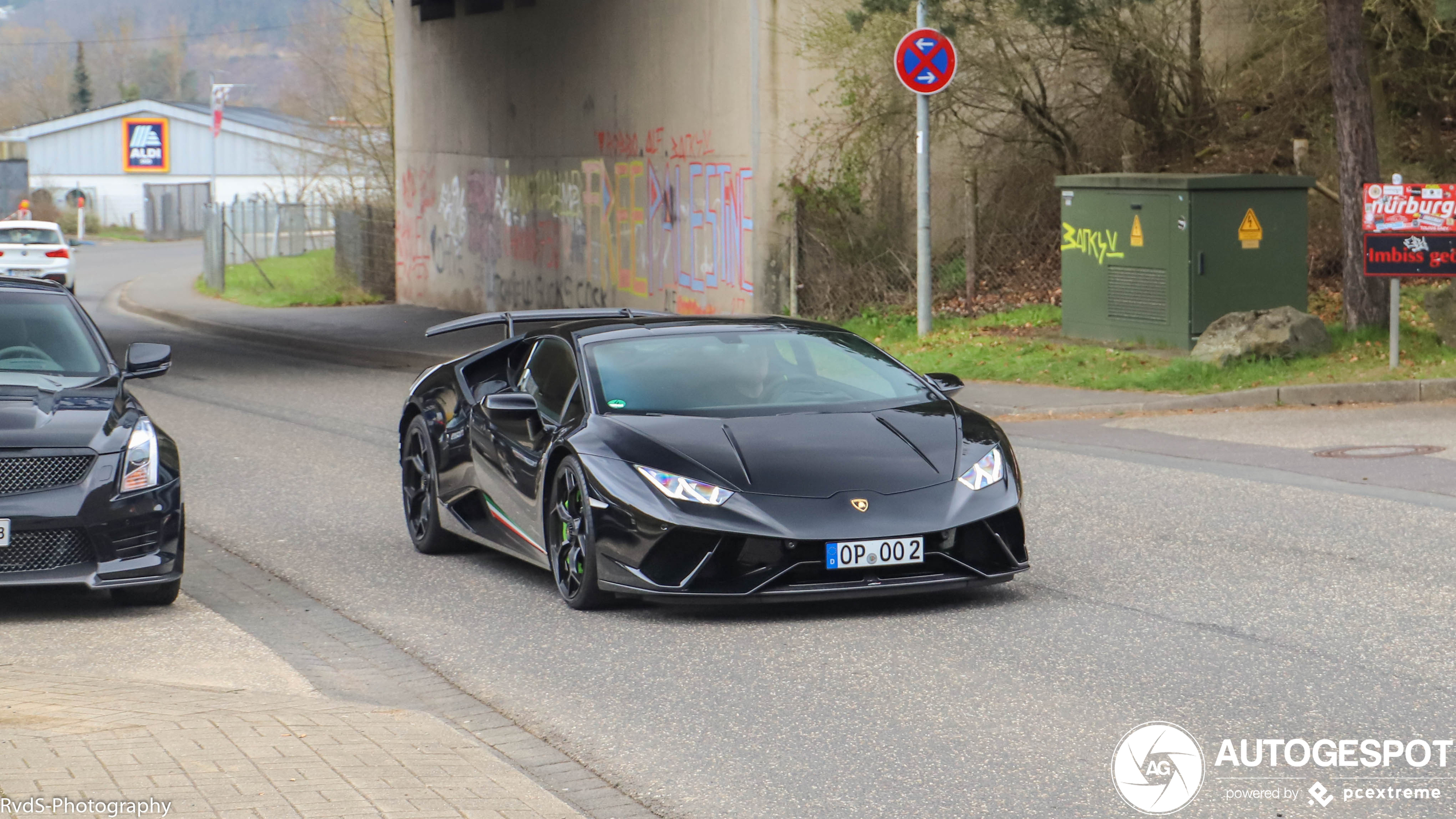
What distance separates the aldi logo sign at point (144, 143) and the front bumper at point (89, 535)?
289ft

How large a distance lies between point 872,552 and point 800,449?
590 millimetres

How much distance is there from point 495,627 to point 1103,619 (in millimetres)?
2543

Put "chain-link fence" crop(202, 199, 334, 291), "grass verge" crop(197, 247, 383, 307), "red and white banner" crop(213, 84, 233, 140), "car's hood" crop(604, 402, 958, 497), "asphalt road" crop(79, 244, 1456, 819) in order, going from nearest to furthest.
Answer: "asphalt road" crop(79, 244, 1456, 819)
"car's hood" crop(604, 402, 958, 497)
"grass verge" crop(197, 247, 383, 307)
"chain-link fence" crop(202, 199, 334, 291)
"red and white banner" crop(213, 84, 233, 140)

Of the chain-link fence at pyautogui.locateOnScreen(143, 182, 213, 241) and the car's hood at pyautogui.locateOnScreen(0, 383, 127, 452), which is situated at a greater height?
the chain-link fence at pyautogui.locateOnScreen(143, 182, 213, 241)

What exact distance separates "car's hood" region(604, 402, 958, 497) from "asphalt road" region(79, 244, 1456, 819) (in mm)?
585

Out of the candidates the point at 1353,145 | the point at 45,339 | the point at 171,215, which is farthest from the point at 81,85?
the point at 45,339

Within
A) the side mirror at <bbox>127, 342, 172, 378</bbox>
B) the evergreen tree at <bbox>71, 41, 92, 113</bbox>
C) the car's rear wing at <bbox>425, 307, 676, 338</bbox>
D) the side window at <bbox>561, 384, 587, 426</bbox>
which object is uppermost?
the evergreen tree at <bbox>71, 41, 92, 113</bbox>

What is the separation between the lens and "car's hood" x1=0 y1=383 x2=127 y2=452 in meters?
7.95

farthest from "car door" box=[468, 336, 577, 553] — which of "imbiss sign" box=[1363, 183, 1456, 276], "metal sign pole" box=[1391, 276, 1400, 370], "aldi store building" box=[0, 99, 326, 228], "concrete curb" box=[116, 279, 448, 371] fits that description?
"aldi store building" box=[0, 99, 326, 228]

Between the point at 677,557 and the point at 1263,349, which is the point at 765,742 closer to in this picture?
the point at 677,557

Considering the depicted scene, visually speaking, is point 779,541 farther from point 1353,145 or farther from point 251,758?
point 1353,145

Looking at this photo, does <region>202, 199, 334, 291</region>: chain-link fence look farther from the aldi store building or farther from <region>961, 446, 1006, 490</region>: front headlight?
<region>961, 446, 1006, 490</region>: front headlight

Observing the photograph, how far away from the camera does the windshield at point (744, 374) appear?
27.3ft

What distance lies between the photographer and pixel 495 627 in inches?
308
